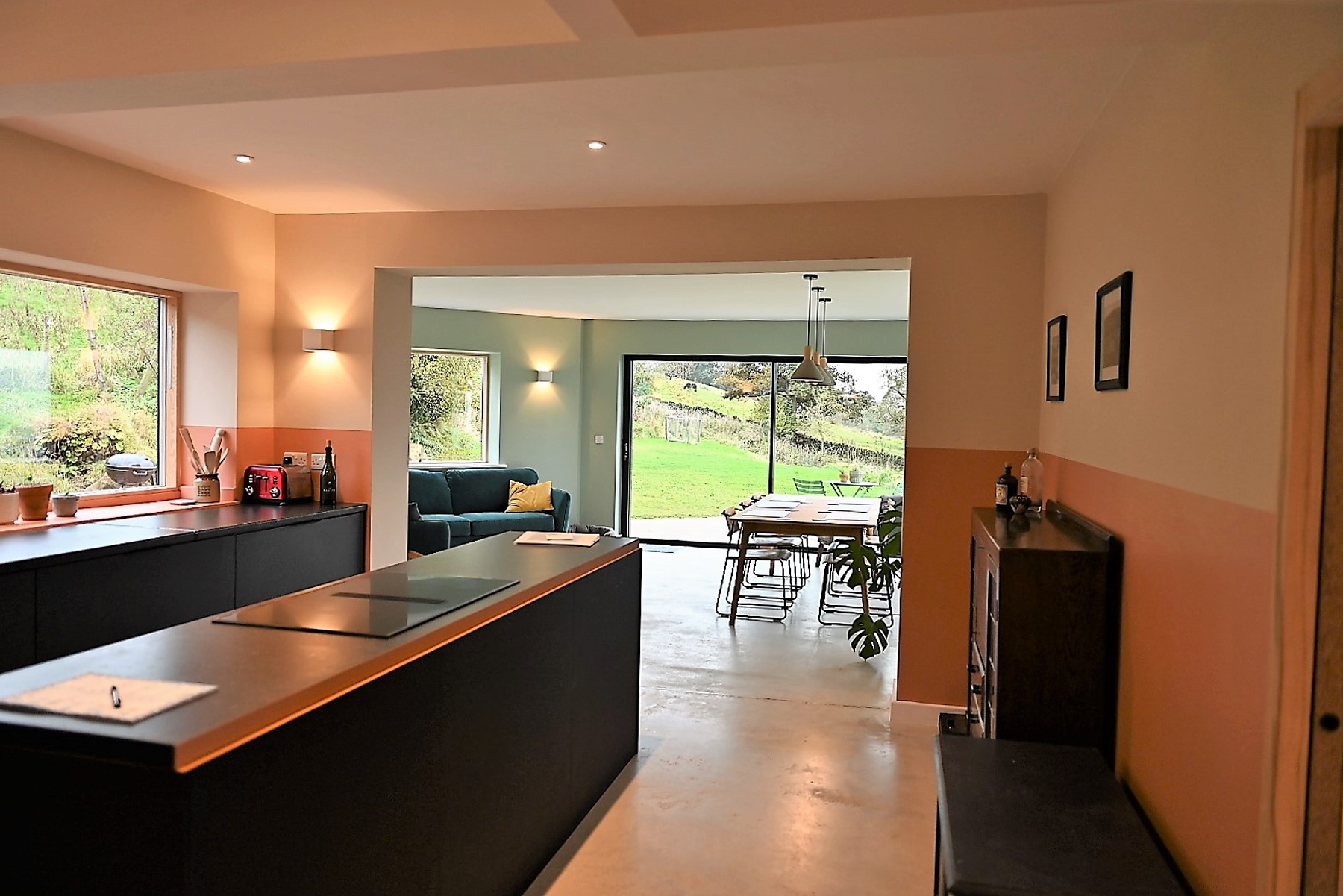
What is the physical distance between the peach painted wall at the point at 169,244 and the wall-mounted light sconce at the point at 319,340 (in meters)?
0.33

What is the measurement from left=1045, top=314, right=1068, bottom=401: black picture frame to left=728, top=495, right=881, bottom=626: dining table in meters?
2.11

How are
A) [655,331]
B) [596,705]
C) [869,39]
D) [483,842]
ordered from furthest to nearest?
[655,331] < [596,705] < [483,842] < [869,39]

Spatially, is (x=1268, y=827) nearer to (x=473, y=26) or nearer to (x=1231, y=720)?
(x=1231, y=720)

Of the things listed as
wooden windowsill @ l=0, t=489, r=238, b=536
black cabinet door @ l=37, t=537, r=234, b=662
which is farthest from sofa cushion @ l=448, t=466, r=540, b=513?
black cabinet door @ l=37, t=537, r=234, b=662

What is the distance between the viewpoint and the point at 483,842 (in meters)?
2.53

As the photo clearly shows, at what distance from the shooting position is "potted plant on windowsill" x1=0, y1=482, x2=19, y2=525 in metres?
4.05

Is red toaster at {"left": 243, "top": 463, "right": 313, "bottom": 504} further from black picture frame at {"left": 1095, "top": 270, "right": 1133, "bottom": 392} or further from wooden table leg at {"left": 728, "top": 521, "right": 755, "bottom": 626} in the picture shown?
black picture frame at {"left": 1095, "top": 270, "right": 1133, "bottom": 392}

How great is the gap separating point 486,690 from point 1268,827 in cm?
180

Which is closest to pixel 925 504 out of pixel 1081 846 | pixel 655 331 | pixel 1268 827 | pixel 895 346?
pixel 1081 846

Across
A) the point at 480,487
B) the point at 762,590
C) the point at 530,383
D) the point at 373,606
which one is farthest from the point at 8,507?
the point at 530,383

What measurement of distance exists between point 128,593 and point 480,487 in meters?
5.80

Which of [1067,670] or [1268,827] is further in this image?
[1067,670]

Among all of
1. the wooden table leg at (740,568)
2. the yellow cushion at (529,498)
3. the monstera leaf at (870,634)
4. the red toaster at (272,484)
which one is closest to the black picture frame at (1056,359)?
the monstera leaf at (870,634)

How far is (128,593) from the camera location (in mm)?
3703
